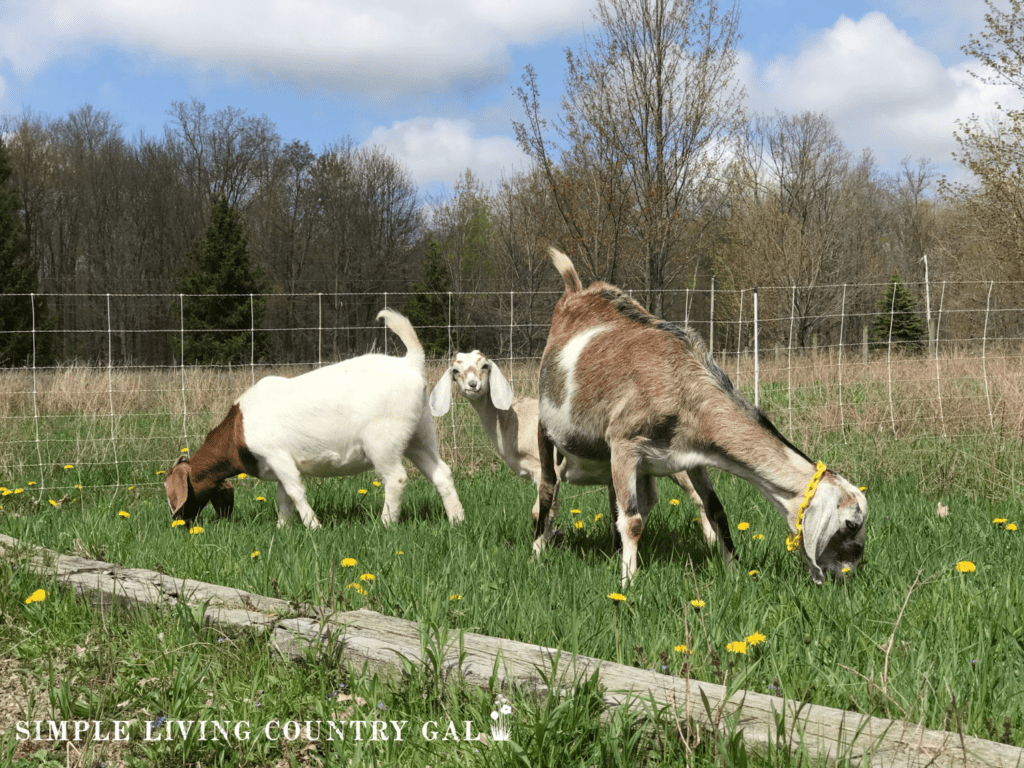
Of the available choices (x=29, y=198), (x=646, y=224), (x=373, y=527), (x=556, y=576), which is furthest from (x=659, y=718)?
(x=29, y=198)

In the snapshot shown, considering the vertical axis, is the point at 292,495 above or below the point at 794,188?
below

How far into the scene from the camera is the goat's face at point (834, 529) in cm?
358

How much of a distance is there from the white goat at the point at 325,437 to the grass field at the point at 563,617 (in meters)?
0.30

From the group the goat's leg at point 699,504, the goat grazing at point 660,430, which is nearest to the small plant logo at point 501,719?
the goat grazing at point 660,430

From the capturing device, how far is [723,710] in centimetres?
210

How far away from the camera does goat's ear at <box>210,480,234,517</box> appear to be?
6.29 m

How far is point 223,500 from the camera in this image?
20.9ft

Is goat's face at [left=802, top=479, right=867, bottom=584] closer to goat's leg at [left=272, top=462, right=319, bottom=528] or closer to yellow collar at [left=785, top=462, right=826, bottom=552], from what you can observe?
yellow collar at [left=785, top=462, right=826, bottom=552]

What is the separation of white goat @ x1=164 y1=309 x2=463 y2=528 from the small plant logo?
11.2ft

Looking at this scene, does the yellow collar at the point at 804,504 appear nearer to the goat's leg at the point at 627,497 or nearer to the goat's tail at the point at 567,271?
the goat's leg at the point at 627,497

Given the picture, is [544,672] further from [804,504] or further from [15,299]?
[15,299]

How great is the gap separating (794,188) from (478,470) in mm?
30089

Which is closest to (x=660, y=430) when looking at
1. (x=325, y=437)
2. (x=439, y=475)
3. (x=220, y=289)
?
(x=439, y=475)

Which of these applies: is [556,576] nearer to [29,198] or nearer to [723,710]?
[723,710]
